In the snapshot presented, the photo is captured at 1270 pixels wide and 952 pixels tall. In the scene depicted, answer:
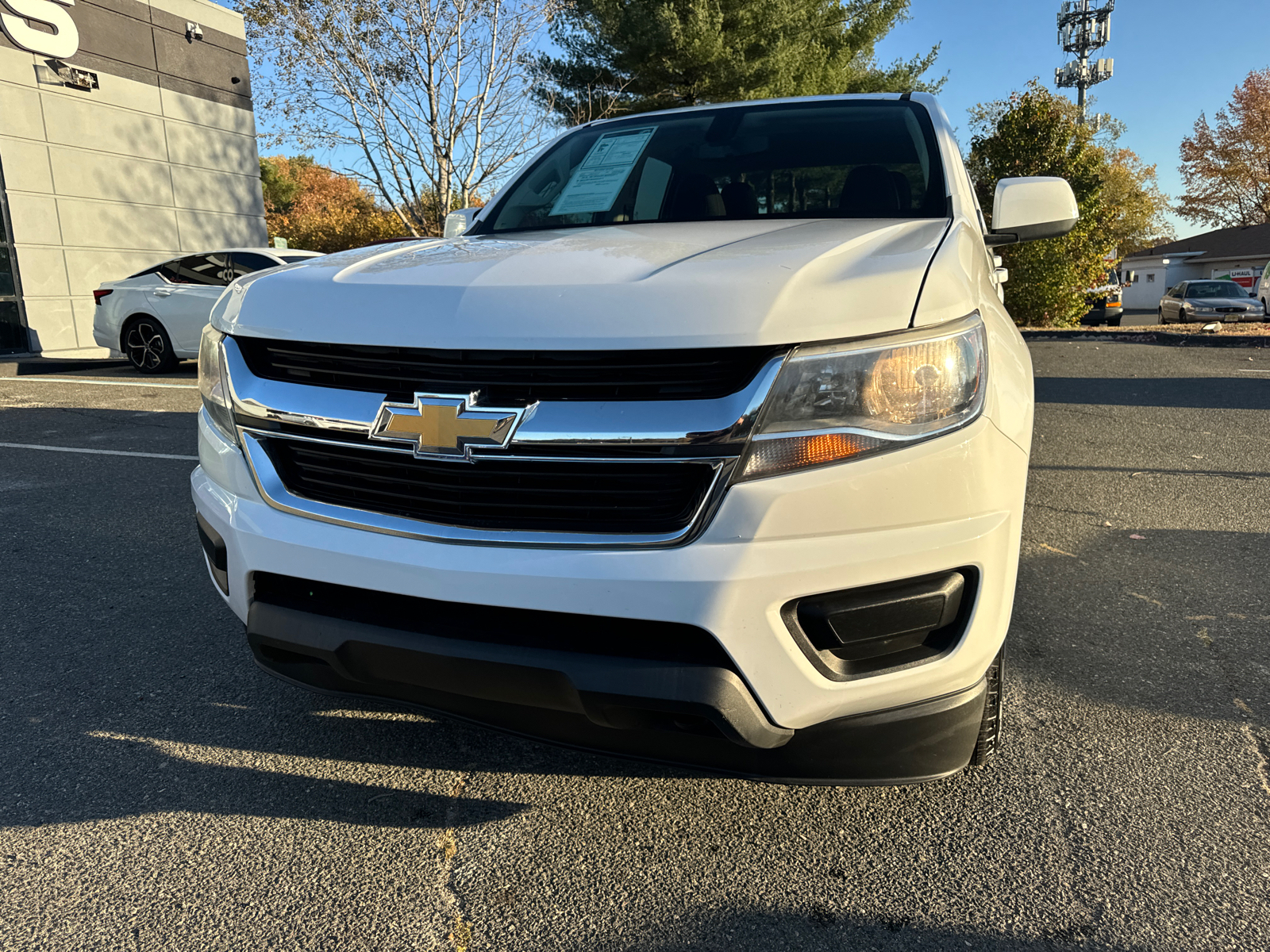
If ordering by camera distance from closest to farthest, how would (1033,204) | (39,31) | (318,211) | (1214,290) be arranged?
(1033,204)
(39,31)
(1214,290)
(318,211)

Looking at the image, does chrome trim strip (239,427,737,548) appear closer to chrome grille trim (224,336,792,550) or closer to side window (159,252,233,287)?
chrome grille trim (224,336,792,550)

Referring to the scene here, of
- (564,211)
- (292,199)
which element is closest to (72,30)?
(564,211)

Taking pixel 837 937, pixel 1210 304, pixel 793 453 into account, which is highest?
pixel 793 453

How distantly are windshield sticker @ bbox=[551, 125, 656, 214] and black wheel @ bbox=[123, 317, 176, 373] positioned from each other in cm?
908

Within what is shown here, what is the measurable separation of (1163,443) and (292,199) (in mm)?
50583

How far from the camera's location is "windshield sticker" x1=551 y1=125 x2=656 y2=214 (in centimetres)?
293

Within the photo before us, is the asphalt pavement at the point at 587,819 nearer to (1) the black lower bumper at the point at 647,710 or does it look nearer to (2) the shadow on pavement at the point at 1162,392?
(1) the black lower bumper at the point at 647,710

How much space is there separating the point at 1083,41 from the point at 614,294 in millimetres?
58827

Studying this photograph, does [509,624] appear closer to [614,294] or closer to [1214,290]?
[614,294]

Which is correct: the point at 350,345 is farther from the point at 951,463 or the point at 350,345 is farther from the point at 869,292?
the point at 951,463

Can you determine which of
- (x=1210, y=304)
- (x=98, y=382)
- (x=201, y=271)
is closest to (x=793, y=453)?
(x=201, y=271)

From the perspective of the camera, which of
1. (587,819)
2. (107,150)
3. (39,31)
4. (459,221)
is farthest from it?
(107,150)

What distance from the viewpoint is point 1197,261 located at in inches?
2282

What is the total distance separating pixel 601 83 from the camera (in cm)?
2033
